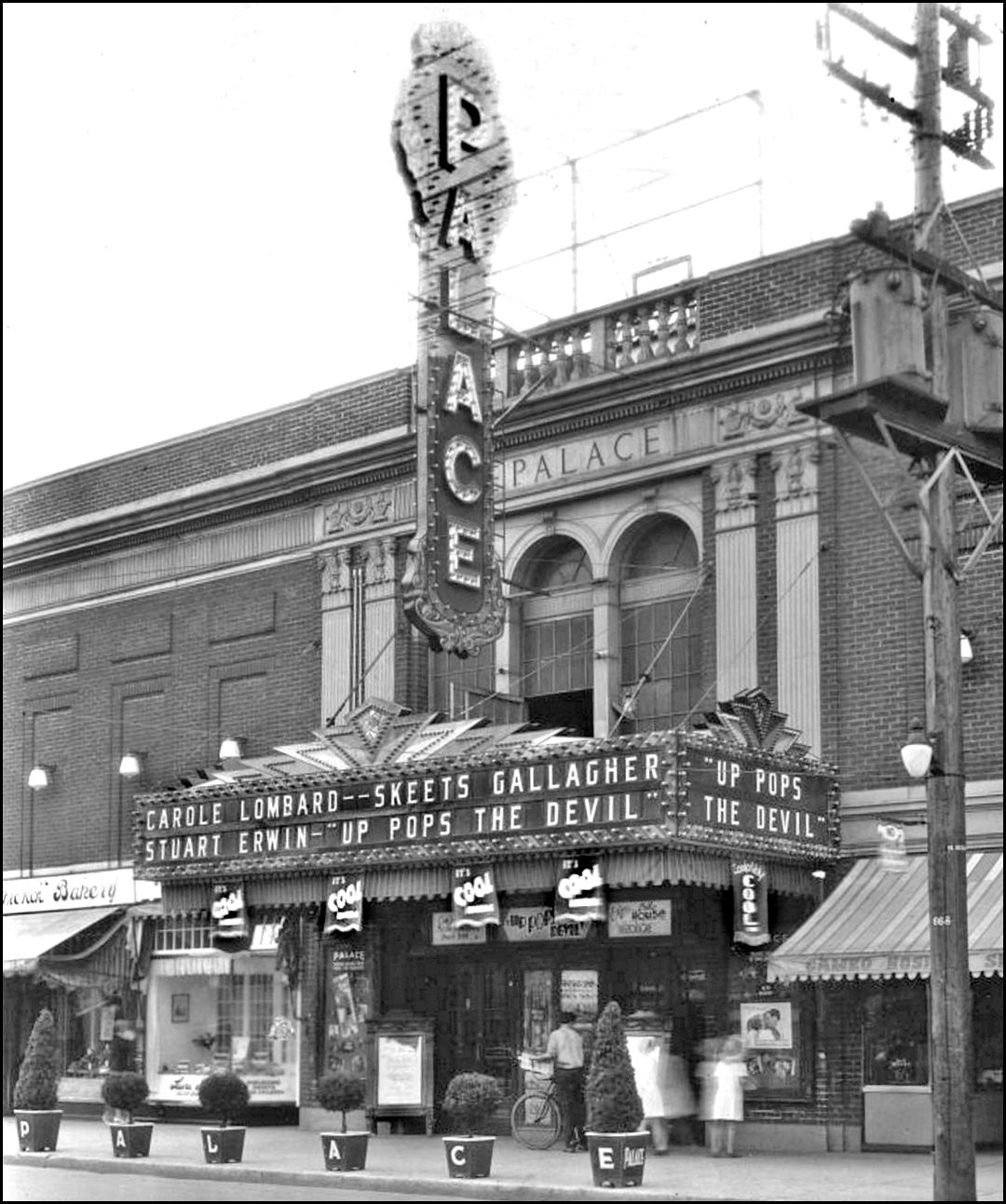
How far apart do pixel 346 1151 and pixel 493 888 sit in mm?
3277

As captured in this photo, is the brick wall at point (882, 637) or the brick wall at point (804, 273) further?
the brick wall at point (804, 273)

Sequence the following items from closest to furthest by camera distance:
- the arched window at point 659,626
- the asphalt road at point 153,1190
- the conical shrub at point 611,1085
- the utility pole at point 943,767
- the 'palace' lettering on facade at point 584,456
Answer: the utility pole at point 943,767, the asphalt road at point 153,1190, the conical shrub at point 611,1085, the arched window at point 659,626, the 'palace' lettering on facade at point 584,456

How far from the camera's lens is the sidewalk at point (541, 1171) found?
58.2 ft

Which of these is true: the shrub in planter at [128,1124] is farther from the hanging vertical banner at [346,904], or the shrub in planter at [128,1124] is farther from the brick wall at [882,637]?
the brick wall at [882,637]

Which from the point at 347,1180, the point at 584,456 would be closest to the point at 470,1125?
the point at 347,1180

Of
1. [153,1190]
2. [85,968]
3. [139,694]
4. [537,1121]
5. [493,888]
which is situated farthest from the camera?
[139,694]

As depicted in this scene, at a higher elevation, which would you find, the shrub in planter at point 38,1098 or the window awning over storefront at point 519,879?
the window awning over storefront at point 519,879

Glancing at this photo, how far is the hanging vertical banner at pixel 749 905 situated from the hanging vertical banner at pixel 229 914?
6778 millimetres

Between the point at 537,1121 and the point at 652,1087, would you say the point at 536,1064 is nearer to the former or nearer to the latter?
the point at 537,1121

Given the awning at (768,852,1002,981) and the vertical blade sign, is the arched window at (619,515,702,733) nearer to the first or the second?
the vertical blade sign

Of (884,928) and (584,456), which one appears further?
(584,456)

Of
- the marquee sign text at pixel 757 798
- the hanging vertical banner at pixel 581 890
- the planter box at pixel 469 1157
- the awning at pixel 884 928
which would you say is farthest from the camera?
the hanging vertical banner at pixel 581 890

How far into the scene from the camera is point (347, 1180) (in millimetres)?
19984

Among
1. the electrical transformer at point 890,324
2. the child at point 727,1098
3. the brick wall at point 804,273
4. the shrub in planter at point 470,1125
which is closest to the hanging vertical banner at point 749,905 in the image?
the child at point 727,1098
